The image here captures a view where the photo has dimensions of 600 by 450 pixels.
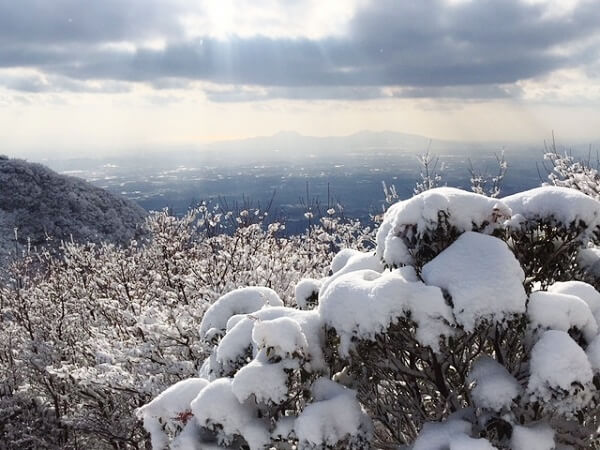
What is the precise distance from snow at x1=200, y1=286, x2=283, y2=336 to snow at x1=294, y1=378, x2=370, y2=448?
1683 mm

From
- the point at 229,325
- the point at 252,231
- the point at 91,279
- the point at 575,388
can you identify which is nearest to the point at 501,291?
the point at 575,388

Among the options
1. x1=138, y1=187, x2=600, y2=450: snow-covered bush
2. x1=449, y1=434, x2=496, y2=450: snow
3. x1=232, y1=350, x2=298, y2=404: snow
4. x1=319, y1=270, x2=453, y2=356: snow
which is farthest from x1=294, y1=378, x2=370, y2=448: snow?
x1=449, y1=434, x2=496, y2=450: snow

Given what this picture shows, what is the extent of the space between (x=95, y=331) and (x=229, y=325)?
26.4 feet

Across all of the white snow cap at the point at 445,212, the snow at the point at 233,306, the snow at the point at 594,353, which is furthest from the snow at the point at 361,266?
the snow at the point at 594,353

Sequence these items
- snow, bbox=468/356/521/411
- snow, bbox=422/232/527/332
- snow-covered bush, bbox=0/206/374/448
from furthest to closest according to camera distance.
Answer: snow-covered bush, bbox=0/206/374/448 → snow, bbox=468/356/521/411 → snow, bbox=422/232/527/332

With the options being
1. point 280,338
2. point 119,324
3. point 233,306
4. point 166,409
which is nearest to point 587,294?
point 280,338

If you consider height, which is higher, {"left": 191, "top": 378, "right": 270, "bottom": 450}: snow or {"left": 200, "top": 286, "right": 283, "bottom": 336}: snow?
{"left": 200, "top": 286, "right": 283, "bottom": 336}: snow

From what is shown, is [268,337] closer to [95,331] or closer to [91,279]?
[95,331]

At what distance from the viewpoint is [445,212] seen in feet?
14.8

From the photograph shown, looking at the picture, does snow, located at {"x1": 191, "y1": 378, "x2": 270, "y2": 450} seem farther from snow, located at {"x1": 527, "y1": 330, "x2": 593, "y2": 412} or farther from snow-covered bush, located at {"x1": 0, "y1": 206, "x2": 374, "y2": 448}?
snow-covered bush, located at {"x1": 0, "y1": 206, "x2": 374, "y2": 448}

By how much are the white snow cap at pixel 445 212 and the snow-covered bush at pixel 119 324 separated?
566 centimetres

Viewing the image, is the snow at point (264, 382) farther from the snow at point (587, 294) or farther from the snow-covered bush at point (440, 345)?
the snow at point (587, 294)

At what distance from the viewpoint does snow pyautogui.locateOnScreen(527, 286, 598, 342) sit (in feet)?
14.4

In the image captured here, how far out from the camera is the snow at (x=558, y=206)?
4668 mm
